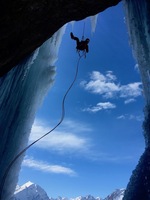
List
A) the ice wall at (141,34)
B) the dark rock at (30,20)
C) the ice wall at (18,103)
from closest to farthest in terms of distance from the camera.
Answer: the dark rock at (30,20)
the ice wall at (18,103)
the ice wall at (141,34)

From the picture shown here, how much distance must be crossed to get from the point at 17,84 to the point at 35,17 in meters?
1.83

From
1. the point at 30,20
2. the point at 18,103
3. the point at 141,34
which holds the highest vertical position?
the point at 141,34

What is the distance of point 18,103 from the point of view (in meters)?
6.38

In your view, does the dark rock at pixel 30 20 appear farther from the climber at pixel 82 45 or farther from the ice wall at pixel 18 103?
the climber at pixel 82 45

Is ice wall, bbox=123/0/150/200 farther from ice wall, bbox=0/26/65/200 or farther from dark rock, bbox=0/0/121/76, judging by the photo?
ice wall, bbox=0/26/65/200

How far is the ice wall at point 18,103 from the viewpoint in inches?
233

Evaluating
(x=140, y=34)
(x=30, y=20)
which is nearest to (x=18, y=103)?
(x=30, y=20)

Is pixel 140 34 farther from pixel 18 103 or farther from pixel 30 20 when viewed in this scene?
pixel 18 103

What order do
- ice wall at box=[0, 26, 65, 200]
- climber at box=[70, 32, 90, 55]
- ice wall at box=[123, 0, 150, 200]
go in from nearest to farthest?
ice wall at box=[0, 26, 65, 200], ice wall at box=[123, 0, 150, 200], climber at box=[70, 32, 90, 55]

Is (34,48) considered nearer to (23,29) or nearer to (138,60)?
(23,29)

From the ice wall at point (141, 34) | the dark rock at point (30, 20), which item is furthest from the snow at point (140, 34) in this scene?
the dark rock at point (30, 20)

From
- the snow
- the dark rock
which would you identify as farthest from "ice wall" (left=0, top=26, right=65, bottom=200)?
the snow

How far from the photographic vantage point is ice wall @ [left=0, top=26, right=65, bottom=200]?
19.4ft

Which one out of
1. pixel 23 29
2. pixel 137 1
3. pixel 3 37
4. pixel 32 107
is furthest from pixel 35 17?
pixel 137 1
